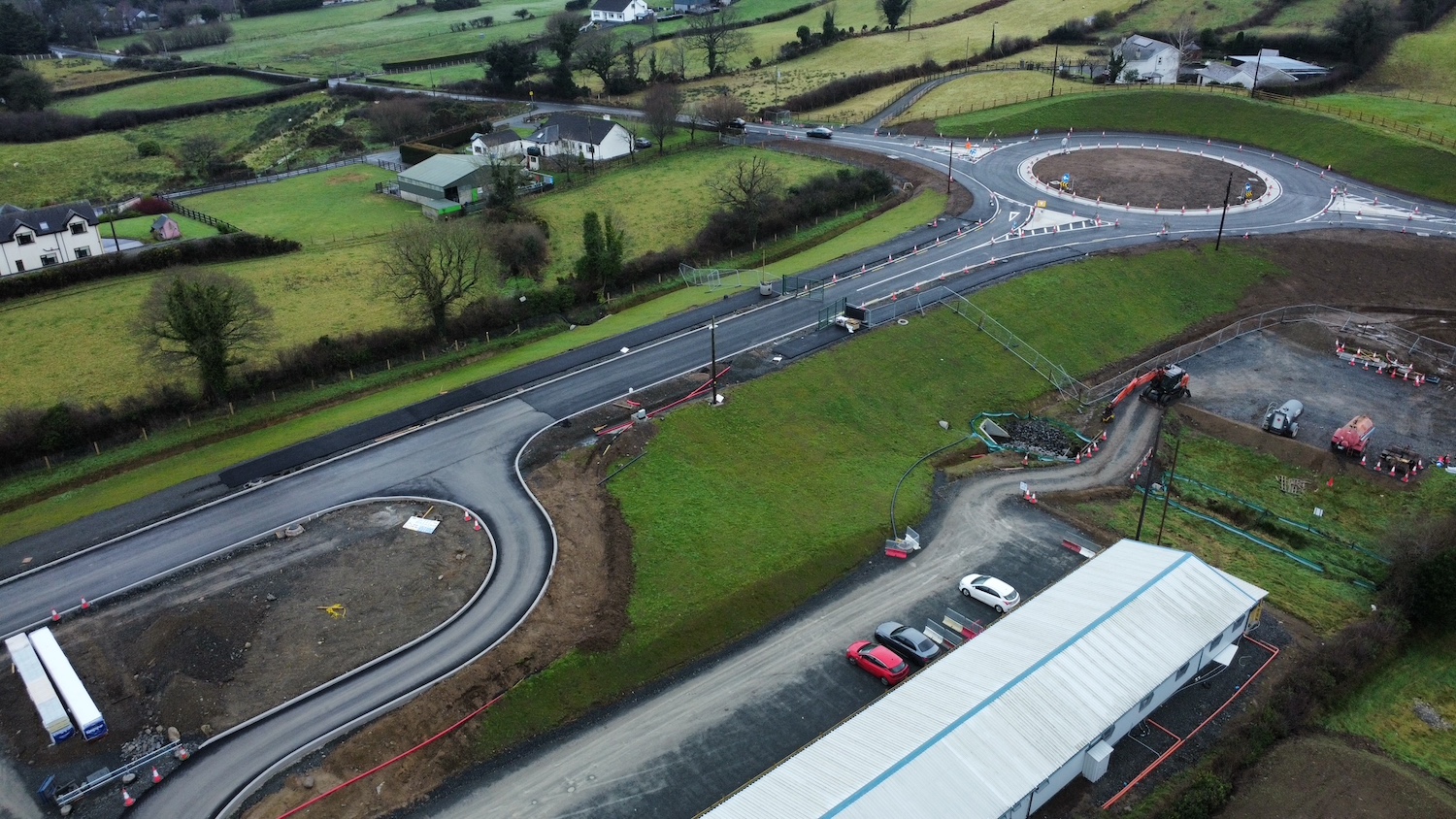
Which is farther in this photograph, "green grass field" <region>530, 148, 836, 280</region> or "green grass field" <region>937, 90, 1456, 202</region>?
"green grass field" <region>937, 90, 1456, 202</region>

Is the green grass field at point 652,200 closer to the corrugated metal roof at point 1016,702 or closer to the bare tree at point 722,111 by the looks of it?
the bare tree at point 722,111

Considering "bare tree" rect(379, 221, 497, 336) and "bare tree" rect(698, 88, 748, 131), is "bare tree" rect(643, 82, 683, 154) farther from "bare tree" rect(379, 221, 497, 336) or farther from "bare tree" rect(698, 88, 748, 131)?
"bare tree" rect(379, 221, 497, 336)

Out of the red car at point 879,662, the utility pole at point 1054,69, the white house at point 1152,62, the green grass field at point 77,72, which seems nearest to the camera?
the red car at point 879,662

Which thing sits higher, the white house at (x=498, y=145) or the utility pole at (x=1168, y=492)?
the white house at (x=498, y=145)

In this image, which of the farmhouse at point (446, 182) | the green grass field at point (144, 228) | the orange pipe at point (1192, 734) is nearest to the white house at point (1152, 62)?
the farmhouse at point (446, 182)

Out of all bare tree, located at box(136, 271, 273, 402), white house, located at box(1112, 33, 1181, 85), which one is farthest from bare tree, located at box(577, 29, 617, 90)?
bare tree, located at box(136, 271, 273, 402)

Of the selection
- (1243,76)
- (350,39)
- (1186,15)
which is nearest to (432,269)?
(1243,76)

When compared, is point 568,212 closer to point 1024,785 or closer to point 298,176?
point 298,176

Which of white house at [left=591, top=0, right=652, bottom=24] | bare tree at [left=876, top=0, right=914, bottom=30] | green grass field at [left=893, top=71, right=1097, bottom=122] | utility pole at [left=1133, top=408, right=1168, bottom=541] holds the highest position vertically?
white house at [left=591, top=0, right=652, bottom=24]
